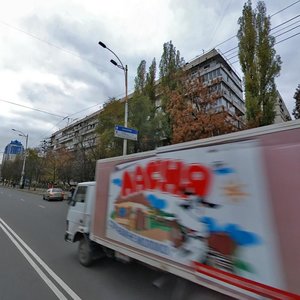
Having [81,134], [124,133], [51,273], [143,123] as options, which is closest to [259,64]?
[124,133]

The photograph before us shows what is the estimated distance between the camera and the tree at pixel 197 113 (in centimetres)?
2169

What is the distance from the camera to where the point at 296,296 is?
9.85 ft

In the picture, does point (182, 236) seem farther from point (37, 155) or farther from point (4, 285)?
point (37, 155)

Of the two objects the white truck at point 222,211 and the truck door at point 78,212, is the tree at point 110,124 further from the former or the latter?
the white truck at point 222,211

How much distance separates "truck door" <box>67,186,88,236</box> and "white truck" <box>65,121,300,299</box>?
6.38ft

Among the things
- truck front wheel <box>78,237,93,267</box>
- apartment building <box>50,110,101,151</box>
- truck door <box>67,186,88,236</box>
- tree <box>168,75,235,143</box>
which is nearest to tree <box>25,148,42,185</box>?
apartment building <box>50,110,101,151</box>

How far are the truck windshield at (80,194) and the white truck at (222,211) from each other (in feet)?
6.98

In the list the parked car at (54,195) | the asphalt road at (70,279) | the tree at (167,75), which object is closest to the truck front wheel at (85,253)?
the asphalt road at (70,279)

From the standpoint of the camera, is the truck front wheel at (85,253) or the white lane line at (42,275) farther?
the truck front wheel at (85,253)

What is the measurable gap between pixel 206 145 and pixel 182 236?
1.34 meters

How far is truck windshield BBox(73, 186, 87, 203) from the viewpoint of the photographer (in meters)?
8.07

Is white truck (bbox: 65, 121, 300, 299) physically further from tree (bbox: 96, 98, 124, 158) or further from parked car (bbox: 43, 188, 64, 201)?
parked car (bbox: 43, 188, 64, 201)

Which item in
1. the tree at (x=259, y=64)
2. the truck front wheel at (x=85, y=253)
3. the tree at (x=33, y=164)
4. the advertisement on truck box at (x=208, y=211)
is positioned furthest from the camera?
the tree at (x=33, y=164)

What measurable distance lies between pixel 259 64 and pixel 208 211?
20215mm
